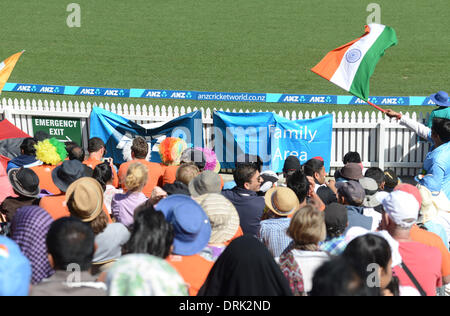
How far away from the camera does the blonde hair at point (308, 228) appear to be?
467 centimetres

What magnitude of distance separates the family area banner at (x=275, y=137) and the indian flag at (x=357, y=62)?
8.32 feet

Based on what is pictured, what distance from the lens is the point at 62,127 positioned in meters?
13.6

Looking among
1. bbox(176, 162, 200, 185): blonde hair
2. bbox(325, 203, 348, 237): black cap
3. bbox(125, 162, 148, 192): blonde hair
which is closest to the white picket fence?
bbox(176, 162, 200, 185): blonde hair

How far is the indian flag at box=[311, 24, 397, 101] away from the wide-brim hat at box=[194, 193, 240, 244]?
4910 mm

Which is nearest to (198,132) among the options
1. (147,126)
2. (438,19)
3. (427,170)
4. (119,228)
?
(147,126)

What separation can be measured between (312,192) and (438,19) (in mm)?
20510

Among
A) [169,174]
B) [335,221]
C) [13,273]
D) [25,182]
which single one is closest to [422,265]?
[335,221]

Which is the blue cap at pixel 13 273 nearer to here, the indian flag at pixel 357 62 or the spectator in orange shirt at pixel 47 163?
the spectator in orange shirt at pixel 47 163

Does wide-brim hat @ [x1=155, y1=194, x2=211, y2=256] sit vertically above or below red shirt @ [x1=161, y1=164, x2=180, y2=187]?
below

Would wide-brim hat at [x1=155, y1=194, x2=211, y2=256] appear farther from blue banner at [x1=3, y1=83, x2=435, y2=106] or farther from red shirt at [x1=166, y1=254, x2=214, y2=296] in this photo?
blue banner at [x1=3, y1=83, x2=435, y2=106]

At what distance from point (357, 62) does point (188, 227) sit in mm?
5997

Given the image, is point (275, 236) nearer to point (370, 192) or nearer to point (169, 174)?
point (370, 192)

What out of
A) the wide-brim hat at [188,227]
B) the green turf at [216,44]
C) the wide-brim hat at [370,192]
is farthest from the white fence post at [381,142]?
the wide-brim hat at [188,227]

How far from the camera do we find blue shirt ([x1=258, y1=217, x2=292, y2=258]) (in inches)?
221
